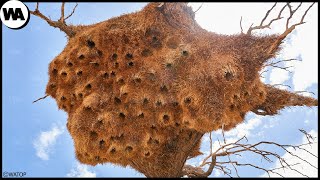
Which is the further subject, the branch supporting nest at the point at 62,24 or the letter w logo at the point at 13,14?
the branch supporting nest at the point at 62,24

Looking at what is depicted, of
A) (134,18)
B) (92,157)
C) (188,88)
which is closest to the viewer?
(188,88)

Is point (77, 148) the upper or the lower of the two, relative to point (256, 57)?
lower

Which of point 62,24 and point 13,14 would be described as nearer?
point 13,14

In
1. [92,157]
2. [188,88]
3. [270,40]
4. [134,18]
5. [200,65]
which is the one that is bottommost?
[92,157]

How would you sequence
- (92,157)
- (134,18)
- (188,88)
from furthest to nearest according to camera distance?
(134,18)
(92,157)
(188,88)

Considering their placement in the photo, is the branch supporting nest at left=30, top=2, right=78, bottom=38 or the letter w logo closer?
the letter w logo

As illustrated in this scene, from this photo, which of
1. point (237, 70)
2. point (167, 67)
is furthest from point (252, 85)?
point (167, 67)

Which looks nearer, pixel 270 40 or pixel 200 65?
pixel 200 65

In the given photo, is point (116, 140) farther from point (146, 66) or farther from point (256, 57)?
point (256, 57)
